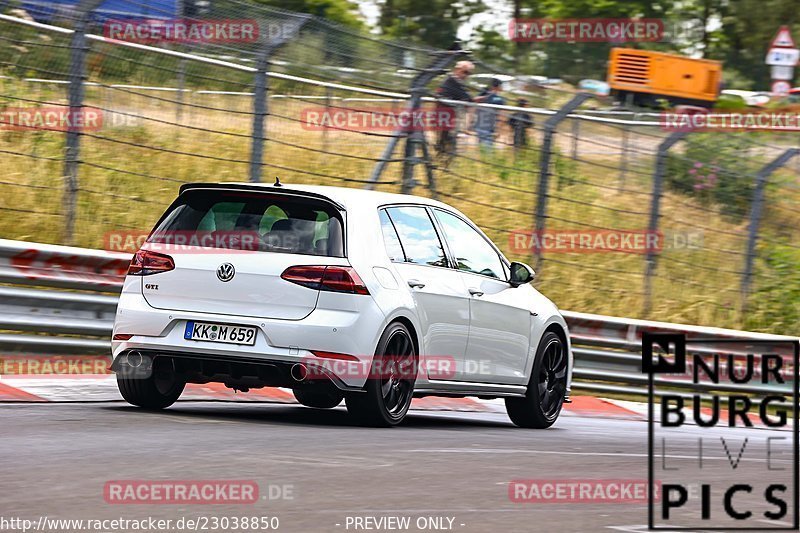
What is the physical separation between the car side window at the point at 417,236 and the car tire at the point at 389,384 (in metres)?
0.61

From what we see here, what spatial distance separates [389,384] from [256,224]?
1293 mm

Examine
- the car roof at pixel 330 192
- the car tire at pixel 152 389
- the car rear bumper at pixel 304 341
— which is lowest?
the car tire at pixel 152 389

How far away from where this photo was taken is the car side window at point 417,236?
9953 millimetres

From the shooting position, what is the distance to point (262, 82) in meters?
13.8

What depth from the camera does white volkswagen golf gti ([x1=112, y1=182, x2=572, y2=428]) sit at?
9.14m

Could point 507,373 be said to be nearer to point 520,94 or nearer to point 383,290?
point 383,290

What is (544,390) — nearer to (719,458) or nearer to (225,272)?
(719,458)

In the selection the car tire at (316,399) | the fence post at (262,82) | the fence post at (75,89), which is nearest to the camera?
the car tire at (316,399)

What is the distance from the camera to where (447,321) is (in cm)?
1016

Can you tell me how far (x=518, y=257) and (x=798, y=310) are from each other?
3.94 meters

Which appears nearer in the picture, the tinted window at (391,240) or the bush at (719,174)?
the tinted window at (391,240)
